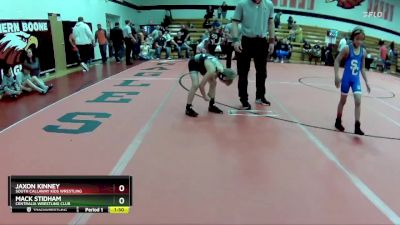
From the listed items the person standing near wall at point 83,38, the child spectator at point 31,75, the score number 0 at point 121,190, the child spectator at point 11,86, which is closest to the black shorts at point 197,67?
the score number 0 at point 121,190

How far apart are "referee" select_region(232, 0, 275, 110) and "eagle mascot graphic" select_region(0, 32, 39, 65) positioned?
577 cm

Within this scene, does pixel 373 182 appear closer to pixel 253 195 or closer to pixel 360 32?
pixel 253 195

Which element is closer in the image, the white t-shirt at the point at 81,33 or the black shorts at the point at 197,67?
the black shorts at the point at 197,67

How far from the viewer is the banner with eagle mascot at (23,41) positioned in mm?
8398

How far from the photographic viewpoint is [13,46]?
8703mm

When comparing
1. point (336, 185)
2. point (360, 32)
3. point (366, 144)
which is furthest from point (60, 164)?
point (360, 32)

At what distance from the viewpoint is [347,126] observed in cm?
538

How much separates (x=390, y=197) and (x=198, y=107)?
3.69 metres

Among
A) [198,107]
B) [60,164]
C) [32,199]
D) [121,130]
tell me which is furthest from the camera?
[198,107]

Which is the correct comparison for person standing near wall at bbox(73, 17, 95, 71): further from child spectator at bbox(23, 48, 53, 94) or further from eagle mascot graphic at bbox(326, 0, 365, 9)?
eagle mascot graphic at bbox(326, 0, 365, 9)

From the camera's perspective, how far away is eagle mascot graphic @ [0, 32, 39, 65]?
8.26m

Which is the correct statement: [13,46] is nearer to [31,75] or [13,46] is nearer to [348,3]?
[31,75]

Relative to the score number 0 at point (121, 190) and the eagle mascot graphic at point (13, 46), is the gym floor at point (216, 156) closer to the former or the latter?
the score number 0 at point (121, 190)

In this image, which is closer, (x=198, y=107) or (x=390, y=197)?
(x=390, y=197)
